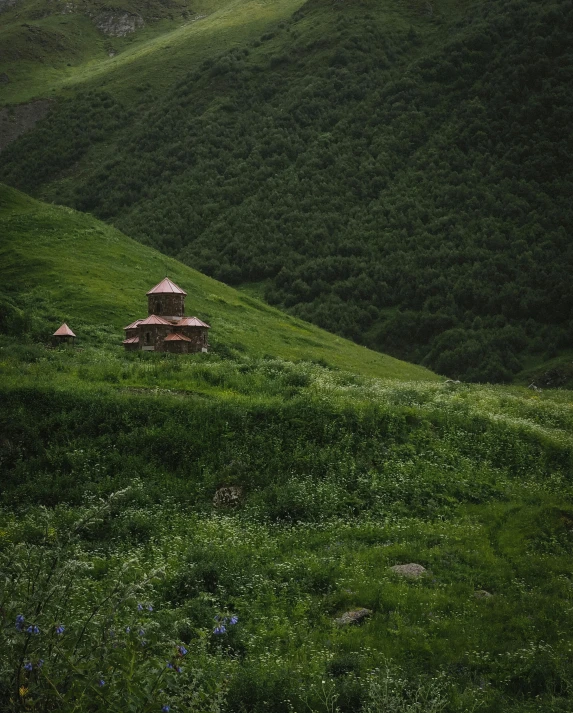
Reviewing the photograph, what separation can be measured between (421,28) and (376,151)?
56.2 metres

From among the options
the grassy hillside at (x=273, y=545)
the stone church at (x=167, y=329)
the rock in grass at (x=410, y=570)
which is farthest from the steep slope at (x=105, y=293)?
the rock in grass at (x=410, y=570)

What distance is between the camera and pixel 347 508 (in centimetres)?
1992

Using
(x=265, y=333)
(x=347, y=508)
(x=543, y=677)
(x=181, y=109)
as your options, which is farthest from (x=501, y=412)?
(x=181, y=109)

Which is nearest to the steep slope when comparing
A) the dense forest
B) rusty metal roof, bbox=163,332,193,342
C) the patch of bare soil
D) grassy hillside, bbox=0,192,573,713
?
rusty metal roof, bbox=163,332,193,342

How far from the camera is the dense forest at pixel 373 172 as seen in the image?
106 meters

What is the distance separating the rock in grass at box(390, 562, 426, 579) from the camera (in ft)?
53.6

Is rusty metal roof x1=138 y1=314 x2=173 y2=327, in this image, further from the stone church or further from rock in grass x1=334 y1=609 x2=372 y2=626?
rock in grass x1=334 y1=609 x2=372 y2=626

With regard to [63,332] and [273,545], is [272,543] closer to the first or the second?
[273,545]

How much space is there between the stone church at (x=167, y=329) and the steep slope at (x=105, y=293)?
126 inches

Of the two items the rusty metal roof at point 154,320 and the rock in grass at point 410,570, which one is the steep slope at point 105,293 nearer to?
the rusty metal roof at point 154,320

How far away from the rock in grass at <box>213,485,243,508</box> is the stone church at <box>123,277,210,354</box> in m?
19.8

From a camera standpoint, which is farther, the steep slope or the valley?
the steep slope

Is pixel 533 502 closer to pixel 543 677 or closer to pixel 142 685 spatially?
pixel 543 677

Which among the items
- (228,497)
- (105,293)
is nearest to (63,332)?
(105,293)
